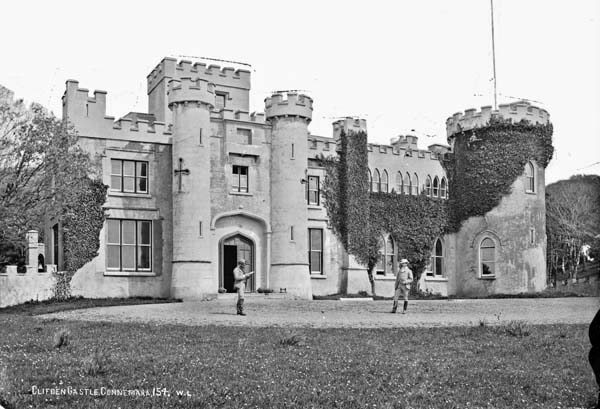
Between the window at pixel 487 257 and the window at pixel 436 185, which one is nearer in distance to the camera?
the window at pixel 487 257

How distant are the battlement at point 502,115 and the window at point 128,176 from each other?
17807 mm

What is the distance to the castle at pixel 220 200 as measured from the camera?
110 ft

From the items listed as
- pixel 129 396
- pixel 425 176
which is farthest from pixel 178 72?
pixel 129 396

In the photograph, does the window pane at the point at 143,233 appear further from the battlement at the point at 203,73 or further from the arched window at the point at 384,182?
the arched window at the point at 384,182

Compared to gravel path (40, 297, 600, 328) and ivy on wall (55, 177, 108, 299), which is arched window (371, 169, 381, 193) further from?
ivy on wall (55, 177, 108, 299)

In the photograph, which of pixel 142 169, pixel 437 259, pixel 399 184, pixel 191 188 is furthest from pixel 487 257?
pixel 142 169

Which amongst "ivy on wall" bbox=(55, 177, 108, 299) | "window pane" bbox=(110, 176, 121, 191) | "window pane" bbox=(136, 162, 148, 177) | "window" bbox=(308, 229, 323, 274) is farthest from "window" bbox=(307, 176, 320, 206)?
Result: "ivy on wall" bbox=(55, 177, 108, 299)

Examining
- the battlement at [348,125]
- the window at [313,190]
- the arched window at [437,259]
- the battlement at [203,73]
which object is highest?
the battlement at [203,73]

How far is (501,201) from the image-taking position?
139 ft

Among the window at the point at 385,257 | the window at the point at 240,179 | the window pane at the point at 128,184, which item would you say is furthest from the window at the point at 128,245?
the window at the point at 385,257

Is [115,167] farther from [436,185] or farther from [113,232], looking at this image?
[436,185]

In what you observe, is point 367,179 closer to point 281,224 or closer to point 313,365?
point 281,224

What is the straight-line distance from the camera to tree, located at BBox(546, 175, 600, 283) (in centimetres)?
5591

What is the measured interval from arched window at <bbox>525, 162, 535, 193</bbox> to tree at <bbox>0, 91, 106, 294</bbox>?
75.8ft
